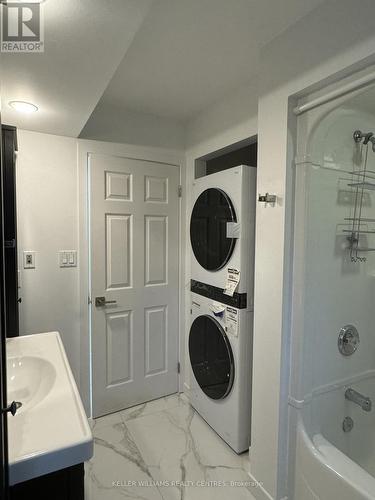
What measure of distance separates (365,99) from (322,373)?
4.59 ft

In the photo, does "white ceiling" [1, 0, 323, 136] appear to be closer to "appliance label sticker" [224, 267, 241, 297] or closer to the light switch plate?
the light switch plate

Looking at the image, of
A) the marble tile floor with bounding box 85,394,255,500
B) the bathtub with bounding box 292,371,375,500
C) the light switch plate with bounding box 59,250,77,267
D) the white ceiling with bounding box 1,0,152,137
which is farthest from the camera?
the light switch plate with bounding box 59,250,77,267

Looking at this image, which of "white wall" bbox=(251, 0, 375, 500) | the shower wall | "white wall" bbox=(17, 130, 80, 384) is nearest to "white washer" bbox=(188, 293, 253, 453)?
"white wall" bbox=(251, 0, 375, 500)

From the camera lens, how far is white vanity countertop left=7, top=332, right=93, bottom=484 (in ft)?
2.49

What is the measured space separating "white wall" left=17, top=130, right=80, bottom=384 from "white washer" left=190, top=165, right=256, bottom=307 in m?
0.92

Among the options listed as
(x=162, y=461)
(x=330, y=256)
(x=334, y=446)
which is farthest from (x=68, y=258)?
(x=334, y=446)

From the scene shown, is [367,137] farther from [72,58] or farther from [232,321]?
[72,58]

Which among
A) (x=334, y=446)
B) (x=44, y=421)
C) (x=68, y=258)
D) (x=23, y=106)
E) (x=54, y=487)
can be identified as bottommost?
(x=334, y=446)

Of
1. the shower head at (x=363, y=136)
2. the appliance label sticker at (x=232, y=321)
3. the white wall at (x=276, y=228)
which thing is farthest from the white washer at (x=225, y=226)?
the shower head at (x=363, y=136)

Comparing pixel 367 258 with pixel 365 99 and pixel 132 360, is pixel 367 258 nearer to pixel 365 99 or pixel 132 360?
pixel 365 99

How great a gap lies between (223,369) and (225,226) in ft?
3.10

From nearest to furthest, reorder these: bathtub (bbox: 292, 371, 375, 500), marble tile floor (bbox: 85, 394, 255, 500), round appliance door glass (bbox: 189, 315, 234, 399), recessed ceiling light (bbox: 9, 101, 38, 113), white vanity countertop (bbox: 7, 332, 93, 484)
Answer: white vanity countertop (bbox: 7, 332, 93, 484)
bathtub (bbox: 292, 371, 375, 500)
recessed ceiling light (bbox: 9, 101, 38, 113)
marble tile floor (bbox: 85, 394, 255, 500)
round appliance door glass (bbox: 189, 315, 234, 399)

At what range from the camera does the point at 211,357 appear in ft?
6.91

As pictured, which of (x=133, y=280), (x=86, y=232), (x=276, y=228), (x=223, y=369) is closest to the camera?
(x=276, y=228)
